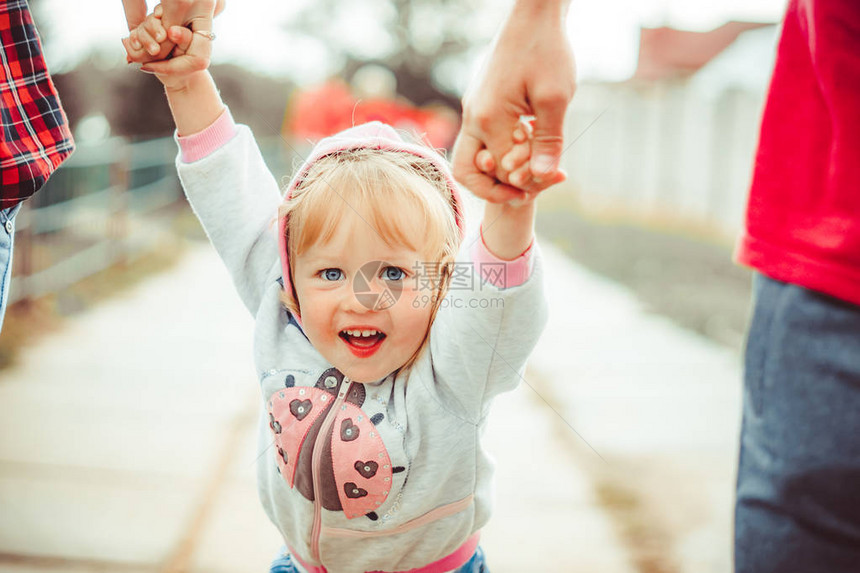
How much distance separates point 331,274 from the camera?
46.6 inches

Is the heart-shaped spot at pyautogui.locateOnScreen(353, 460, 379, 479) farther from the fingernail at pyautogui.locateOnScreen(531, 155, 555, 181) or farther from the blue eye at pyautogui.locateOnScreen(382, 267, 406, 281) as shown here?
the fingernail at pyautogui.locateOnScreen(531, 155, 555, 181)

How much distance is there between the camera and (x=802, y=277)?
94cm

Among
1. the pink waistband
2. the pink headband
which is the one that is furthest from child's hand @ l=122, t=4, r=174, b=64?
the pink waistband

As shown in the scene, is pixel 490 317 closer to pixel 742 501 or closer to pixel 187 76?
pixel 742 501

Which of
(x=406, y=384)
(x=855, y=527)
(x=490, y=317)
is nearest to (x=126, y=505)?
(x=406, y=384)

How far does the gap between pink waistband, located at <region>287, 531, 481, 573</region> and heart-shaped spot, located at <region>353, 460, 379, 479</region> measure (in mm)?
215

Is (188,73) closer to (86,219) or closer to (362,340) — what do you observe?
(362,340)

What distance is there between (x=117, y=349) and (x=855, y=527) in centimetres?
380

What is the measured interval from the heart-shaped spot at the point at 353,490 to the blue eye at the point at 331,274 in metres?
0.31

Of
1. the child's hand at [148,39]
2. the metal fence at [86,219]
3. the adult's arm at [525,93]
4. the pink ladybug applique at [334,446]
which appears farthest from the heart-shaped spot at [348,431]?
the metal fence at [86,219]

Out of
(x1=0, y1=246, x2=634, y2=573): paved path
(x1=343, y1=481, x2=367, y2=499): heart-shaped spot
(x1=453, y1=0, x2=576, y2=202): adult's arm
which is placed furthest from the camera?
(x1=0, y1=246, x2=634, y2=573): paved path

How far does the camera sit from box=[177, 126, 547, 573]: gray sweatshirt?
46.5 inches

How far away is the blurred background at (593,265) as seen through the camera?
2.45m

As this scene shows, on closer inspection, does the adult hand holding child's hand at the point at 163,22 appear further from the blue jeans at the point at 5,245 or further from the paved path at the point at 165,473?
the paved path at the point at 165,473
